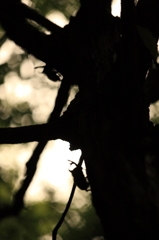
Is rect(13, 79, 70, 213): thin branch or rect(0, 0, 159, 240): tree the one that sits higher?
rect(0, 0, 159, 240): tree

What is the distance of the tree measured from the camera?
1.10 m

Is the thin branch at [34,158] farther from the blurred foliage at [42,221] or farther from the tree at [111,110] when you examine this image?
the blurred foliage at [42,221]

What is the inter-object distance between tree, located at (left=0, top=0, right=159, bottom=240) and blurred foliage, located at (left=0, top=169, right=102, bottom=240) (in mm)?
2846

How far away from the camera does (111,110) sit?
137cm

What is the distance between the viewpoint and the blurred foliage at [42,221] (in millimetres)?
4500

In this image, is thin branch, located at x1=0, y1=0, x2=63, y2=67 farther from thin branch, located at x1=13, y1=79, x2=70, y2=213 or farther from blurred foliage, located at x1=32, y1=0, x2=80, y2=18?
blurred foliage, located at x1=32, y1=0, x2=80, y2=18

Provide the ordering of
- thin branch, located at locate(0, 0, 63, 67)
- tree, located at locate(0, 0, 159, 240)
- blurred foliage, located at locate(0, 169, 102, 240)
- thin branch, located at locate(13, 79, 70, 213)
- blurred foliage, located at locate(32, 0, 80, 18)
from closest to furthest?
1. tree, located at locate(0, 0, 159, 240)
2. thin branch, located at locate(0, 0, 63, 67)
3. thin branch, located at locate(13, 79, 70, 213)
4. blurred foliage, located at locate(32, 0, 80, 18)
5. blurred foliage, located at locate(0, 169, 102, 240)

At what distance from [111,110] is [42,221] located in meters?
3.89

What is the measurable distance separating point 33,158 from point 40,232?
10.3ft

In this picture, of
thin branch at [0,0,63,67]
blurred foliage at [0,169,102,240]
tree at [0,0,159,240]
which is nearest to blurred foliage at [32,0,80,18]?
thin branch at [0,0,63,67]

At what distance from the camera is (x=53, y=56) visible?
6.31 feet

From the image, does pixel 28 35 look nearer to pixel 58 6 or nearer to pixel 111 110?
pixel 111 110

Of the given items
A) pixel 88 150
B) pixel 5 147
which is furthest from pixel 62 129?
pixel 5 147

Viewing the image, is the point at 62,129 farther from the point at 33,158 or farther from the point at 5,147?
the point at 5,147
